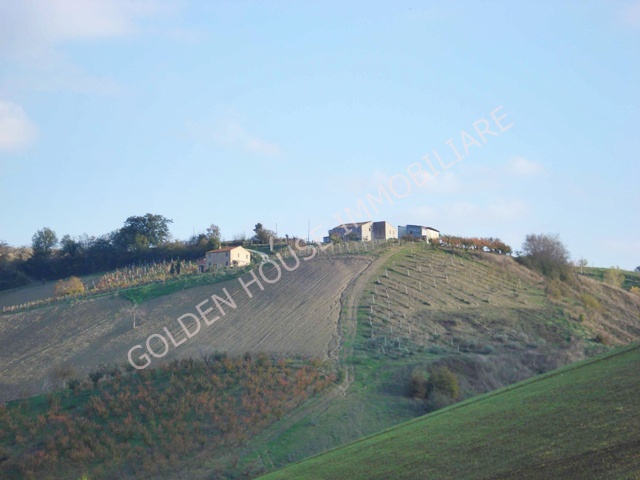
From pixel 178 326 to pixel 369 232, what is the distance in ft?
138

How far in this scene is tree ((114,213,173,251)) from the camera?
363 ft

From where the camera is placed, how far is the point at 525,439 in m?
20.7

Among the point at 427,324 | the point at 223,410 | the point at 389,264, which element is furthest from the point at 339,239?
the point at 223,410

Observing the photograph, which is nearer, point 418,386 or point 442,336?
point 418,386

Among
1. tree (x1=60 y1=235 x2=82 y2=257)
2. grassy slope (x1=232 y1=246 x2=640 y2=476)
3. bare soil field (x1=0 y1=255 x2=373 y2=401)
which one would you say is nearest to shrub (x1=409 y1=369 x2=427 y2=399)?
grassy slope (x1=232 y1=246 x2=640 y2=476)

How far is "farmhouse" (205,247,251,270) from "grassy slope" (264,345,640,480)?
53.7 m

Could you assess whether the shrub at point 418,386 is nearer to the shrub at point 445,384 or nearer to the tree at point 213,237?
the shrub at point 445,384

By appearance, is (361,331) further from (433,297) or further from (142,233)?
(142,233)

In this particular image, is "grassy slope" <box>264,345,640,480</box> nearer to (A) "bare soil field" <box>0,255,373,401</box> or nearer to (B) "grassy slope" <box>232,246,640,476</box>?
(B) "grassy slope" <box>232,246,640,476</box>

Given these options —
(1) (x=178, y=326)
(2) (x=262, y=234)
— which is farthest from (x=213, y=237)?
(1) (x=178, y=326)

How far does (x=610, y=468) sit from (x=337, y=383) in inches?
842

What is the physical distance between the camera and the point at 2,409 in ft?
118

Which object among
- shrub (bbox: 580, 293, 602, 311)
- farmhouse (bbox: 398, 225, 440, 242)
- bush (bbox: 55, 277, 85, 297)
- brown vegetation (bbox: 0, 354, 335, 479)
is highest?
farmhouse (bbox: 398, 225, 440, 242)

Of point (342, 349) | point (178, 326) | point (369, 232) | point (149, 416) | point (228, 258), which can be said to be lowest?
point (149, 416)
